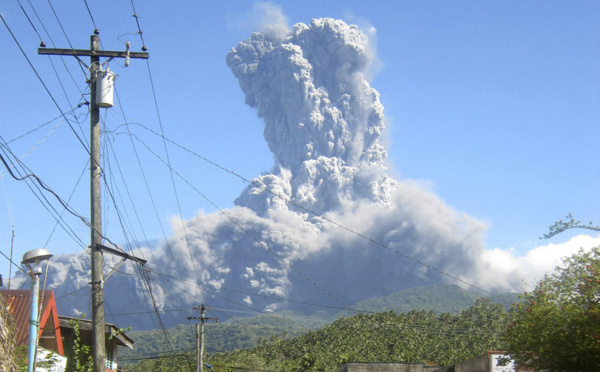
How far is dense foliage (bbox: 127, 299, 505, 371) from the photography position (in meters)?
124

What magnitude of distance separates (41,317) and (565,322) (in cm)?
2180

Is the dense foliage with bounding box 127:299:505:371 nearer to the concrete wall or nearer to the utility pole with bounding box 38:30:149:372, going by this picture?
the concrete wall

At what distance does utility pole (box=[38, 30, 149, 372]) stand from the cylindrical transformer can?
13 centimetres

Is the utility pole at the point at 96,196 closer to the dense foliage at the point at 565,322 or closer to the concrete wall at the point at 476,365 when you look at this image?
the dense foliage at the point at 565,322

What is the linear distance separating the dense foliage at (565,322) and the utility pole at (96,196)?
60.6 ft

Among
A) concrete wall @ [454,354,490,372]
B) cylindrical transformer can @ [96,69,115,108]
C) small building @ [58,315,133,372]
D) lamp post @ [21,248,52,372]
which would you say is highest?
cylindrical transformer can @ [96,69,115,108]

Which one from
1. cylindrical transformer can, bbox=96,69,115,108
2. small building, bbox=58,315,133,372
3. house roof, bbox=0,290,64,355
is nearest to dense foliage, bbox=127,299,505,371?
small building, bbox=58,315,133,372

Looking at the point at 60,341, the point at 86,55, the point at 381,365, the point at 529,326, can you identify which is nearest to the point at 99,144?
the point at 86,55

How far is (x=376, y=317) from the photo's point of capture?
167250 millimetres

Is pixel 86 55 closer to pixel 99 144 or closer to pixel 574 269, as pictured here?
pixel 99 144

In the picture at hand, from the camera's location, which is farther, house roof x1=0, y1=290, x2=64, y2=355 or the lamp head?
house roof x1=0, y1=290, x2=64, y2=355

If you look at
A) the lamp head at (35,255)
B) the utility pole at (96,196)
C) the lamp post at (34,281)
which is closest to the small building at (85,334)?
the utility pole at (96,196)

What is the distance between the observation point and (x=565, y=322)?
31.2 meters

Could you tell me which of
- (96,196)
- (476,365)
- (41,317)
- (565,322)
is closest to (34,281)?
(96,196)
